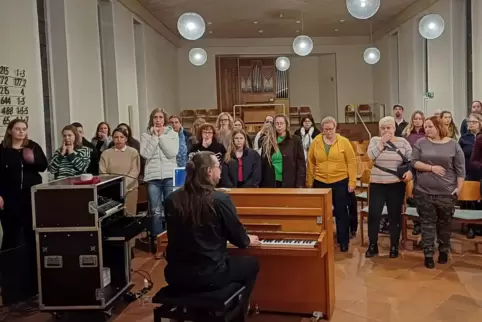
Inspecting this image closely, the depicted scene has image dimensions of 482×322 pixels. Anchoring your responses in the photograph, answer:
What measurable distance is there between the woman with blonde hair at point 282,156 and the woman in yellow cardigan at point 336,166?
0.60 feet

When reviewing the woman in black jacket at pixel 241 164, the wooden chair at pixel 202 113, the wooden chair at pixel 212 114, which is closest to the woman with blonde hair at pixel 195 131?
the woman in black jacket at pixel 241 164

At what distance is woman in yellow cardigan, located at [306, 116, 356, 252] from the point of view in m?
5.02

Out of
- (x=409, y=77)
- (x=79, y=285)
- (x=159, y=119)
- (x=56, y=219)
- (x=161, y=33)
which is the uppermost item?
(x=161, y=33)

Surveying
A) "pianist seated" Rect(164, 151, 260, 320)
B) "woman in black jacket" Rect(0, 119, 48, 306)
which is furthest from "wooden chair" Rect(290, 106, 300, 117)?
"pianist seated" Rect(164, 151, 260, 320)

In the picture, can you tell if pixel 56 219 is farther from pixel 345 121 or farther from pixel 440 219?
pixel 345 121

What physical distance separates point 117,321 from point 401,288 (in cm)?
218

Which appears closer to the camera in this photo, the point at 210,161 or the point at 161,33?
the point at 210,161

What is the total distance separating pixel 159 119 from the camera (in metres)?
5.11

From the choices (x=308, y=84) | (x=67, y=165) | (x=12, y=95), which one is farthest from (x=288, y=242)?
(x=308, y=84)

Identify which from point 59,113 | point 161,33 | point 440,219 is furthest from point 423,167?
point 161,33

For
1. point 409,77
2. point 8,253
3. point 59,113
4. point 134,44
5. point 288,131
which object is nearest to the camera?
point 8,253

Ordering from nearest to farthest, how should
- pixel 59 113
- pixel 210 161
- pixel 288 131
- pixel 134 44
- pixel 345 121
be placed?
1. pixel 210 161
2. pixel 288 131
3. pixel 59 113
4. pixel 134 44
5. pixel 345 121

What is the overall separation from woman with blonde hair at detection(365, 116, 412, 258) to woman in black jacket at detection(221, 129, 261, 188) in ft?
3.57

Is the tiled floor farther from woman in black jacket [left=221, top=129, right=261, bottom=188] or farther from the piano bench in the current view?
woman in black jacket [left=221, top=129, right=261, bottom=188]
